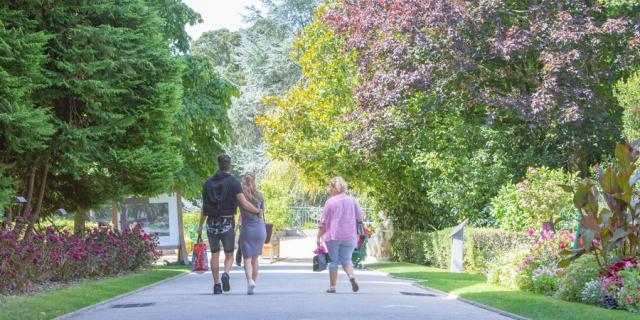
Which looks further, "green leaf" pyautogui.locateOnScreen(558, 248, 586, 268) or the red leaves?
the red leaves

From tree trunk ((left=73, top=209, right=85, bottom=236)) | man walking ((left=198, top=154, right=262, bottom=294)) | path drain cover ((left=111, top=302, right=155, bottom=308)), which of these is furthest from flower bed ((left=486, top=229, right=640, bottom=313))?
tree trunk ((left=73, top=209, right=85, bottom=236))

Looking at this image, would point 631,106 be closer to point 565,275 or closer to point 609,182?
point 609,182

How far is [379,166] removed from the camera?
33688 mm

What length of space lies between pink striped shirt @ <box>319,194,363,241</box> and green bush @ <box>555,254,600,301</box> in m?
3.14

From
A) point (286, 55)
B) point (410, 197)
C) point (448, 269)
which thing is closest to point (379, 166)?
point (410, 197)

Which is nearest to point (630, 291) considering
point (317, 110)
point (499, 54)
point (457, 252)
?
point (457, 252)

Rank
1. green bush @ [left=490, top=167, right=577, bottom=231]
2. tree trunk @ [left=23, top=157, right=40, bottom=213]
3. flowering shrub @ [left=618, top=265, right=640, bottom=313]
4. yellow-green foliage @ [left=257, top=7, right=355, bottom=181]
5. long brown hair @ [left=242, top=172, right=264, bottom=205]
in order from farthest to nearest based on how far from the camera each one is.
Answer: yellow-green foliage @ [left=257, top=7, right=355, bottom=181] → green bush @ [left=490, top=167, right=577, bottom=231] → tree trunk @ [left=23, top=157, right=40, bottom=213] → long brown hair @ [left=242, top=172, right=264, bottom=205] → flowering shrub @ [left=618, top=265, right=640, bottom=313]

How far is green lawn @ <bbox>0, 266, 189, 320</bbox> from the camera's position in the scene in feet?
38.7

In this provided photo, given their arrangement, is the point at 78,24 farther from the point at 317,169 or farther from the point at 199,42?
the point at 199,42

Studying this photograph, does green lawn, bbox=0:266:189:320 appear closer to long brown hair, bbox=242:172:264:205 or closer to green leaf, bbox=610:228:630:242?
long brown hair, bbox=242:172:264:205

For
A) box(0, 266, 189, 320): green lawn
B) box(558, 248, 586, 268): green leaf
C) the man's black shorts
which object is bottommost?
box(0, 266, 189, 320): green lawn

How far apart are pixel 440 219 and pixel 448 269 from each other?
509 cm

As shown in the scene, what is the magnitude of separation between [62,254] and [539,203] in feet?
34.4

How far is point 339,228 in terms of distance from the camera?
15.3m
